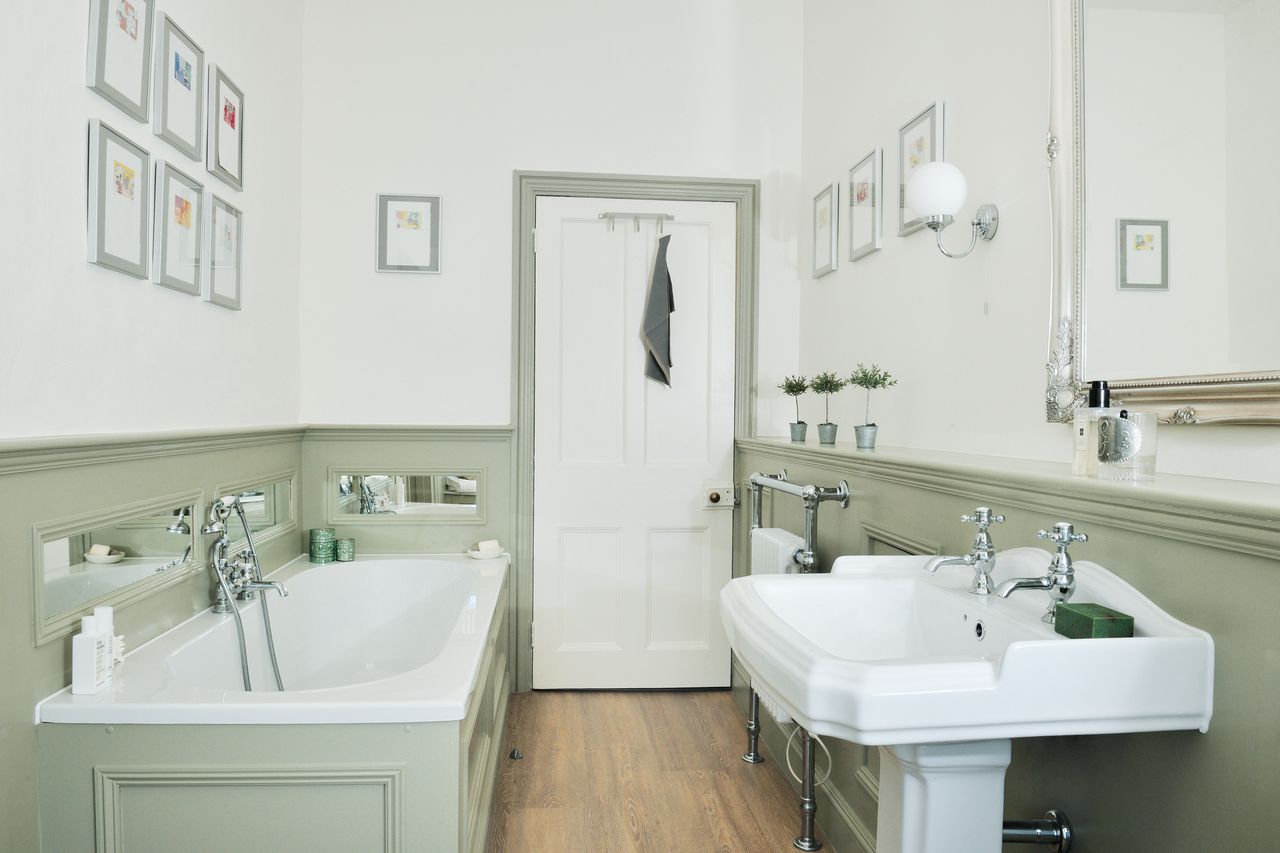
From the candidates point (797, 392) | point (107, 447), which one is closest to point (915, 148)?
point (797, 392)

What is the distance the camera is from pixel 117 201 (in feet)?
6.39

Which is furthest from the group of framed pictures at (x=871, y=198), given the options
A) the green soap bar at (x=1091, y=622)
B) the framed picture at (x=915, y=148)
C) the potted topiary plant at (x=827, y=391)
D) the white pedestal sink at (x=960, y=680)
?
the green soap bar at (x=1091, y=622)

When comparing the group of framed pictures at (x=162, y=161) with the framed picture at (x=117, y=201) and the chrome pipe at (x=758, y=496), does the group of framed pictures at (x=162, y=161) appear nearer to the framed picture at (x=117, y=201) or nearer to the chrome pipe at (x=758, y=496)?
the framed picture at (x=117, y=201)

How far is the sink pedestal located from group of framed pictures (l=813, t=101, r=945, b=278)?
1.62 metres

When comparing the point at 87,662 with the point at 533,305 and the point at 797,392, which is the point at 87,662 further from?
the point at 797,392

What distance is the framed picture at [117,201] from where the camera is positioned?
1849mm

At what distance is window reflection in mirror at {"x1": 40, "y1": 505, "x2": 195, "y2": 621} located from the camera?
5.70 feet

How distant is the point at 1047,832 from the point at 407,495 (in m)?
2.70

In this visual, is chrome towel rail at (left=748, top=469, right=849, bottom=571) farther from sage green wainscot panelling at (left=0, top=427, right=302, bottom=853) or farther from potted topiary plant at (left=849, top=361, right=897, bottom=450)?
sage green wainscot panelling at (left=0, top=427, right=302, bottom=853)

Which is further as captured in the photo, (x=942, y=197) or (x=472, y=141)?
(x=472, y=141)

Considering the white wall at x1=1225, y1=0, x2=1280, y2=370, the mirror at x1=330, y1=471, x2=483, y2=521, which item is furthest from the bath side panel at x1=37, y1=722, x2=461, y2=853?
the mirror at x1=330, y1=471, x2=483, y2=521

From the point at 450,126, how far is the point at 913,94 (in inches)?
75.0

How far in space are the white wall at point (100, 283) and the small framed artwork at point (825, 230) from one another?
6.83 ft

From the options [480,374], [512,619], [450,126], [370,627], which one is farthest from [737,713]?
[450,126]
